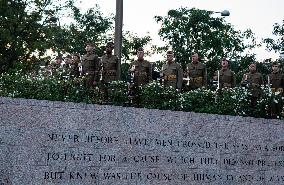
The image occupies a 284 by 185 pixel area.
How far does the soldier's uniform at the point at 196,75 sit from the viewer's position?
13047 mm

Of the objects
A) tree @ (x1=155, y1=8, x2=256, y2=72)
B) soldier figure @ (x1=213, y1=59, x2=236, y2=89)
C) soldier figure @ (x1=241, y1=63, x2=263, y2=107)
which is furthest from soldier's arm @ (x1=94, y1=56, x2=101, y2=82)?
tree @ (x1=155, y1=8, x2=256, y2=72)

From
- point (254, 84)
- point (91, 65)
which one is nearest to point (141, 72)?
point (91, 65)

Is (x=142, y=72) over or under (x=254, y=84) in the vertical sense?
over

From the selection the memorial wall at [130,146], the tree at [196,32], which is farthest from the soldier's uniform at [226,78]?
the tree at [196,32]

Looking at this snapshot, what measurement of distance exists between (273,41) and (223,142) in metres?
31.8

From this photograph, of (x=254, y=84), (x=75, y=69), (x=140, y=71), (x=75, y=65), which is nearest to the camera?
(x=140, y=71)

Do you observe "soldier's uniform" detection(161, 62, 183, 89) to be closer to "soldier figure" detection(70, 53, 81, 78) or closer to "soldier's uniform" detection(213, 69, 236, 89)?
"soldier's uniform" detection(213, 69, 236, 89)

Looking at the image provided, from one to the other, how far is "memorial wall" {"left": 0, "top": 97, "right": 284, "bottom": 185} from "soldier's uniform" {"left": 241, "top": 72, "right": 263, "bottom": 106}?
688mm

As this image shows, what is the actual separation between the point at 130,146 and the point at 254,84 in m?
4.15

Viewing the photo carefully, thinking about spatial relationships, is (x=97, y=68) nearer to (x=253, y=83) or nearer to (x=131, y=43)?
(x=253, y=83)

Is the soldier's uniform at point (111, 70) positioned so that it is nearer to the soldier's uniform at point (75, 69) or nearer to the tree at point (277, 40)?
the soldier's uniform at point (75, 69)

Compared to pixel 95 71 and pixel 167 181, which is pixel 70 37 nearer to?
pixel 95 71

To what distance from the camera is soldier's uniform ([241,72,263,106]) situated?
11415 millimetres

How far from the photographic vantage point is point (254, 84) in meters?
12.3
